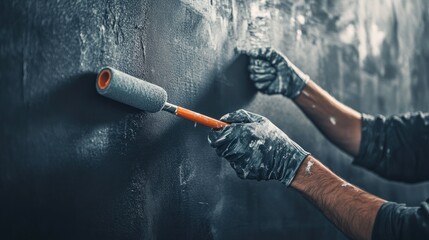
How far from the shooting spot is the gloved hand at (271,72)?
1561 mm

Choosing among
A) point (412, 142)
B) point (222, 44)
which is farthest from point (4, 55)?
point (412, 142)

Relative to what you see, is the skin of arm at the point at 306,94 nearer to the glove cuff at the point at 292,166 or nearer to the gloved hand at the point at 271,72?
the gloved hand at the point at 271,72

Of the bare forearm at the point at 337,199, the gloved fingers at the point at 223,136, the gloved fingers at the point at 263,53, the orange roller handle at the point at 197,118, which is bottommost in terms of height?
the bare forearm at the point at 337,199

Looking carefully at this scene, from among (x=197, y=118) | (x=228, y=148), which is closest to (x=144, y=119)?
(x=197, y=118)

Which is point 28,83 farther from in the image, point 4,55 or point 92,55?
point 92,55

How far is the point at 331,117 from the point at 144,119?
957 mm

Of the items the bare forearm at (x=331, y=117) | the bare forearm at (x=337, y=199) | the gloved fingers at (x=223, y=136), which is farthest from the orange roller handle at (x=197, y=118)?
the bare forearm at (x=331, y=117)

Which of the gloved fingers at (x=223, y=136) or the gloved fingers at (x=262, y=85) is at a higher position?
the gloved fingers at (x=262, y=85)

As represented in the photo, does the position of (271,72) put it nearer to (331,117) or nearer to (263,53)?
(263,53)

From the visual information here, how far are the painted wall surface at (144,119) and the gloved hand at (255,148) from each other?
Result: 18 centimetres

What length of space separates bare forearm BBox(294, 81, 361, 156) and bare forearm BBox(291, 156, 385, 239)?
459 mm

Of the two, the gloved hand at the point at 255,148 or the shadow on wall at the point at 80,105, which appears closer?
the shadow on wall at the point at 80,105

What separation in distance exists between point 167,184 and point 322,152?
97 centimetres

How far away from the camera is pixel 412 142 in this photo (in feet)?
5.84
